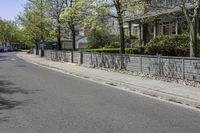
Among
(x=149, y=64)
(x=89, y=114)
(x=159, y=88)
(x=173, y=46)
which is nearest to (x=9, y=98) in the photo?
(x=89, y=114)

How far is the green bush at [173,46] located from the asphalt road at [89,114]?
39.7 ft

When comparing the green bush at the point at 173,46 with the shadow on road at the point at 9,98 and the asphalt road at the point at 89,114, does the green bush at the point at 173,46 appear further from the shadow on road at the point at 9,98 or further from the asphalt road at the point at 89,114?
the shadow on road at the point at 9,98

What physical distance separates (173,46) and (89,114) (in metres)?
16.6

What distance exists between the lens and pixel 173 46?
24.2 m

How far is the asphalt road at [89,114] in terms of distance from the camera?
23.9ft

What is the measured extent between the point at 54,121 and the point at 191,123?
120 inches

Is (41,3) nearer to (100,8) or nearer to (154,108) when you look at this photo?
(100,8)

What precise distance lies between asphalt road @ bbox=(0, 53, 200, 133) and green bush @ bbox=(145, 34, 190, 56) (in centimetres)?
1209

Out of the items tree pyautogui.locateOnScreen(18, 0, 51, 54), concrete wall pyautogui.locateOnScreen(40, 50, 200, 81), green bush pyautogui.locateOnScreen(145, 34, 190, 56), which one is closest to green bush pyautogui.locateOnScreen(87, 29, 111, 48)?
tree pyautogui.locateOnScreen(18, 0, 51, 54)

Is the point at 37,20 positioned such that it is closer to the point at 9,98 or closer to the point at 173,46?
the point at 173,46

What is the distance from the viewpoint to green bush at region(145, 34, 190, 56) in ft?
78.0

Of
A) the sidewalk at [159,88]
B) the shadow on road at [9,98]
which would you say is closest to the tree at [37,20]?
the sidewalk at [159,88]

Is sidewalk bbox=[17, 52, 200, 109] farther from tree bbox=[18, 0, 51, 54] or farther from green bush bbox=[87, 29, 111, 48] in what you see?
green bush bbox=[87, 29, 111, 48]

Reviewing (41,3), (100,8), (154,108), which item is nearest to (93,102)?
(154,108)
